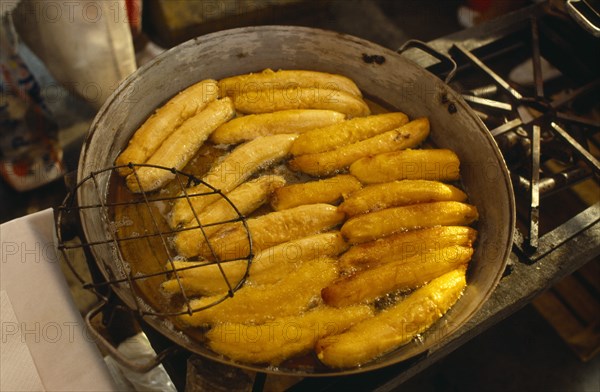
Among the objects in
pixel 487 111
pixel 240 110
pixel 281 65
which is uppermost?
pixel 487 111

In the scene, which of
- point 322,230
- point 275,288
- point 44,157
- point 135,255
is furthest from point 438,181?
point 44,157

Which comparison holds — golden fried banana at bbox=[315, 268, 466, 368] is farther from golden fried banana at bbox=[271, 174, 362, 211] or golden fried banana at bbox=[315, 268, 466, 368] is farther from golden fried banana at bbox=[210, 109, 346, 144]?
golden fried banana at bbox=[210, 109, 346, 144]

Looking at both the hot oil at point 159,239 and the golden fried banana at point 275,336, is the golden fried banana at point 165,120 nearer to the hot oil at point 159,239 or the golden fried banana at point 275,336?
the hot oil at point 159,239

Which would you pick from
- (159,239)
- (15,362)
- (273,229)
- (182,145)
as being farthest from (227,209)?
(15,362)

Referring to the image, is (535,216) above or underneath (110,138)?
above

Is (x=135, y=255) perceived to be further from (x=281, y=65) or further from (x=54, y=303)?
(x=281, y=65)
